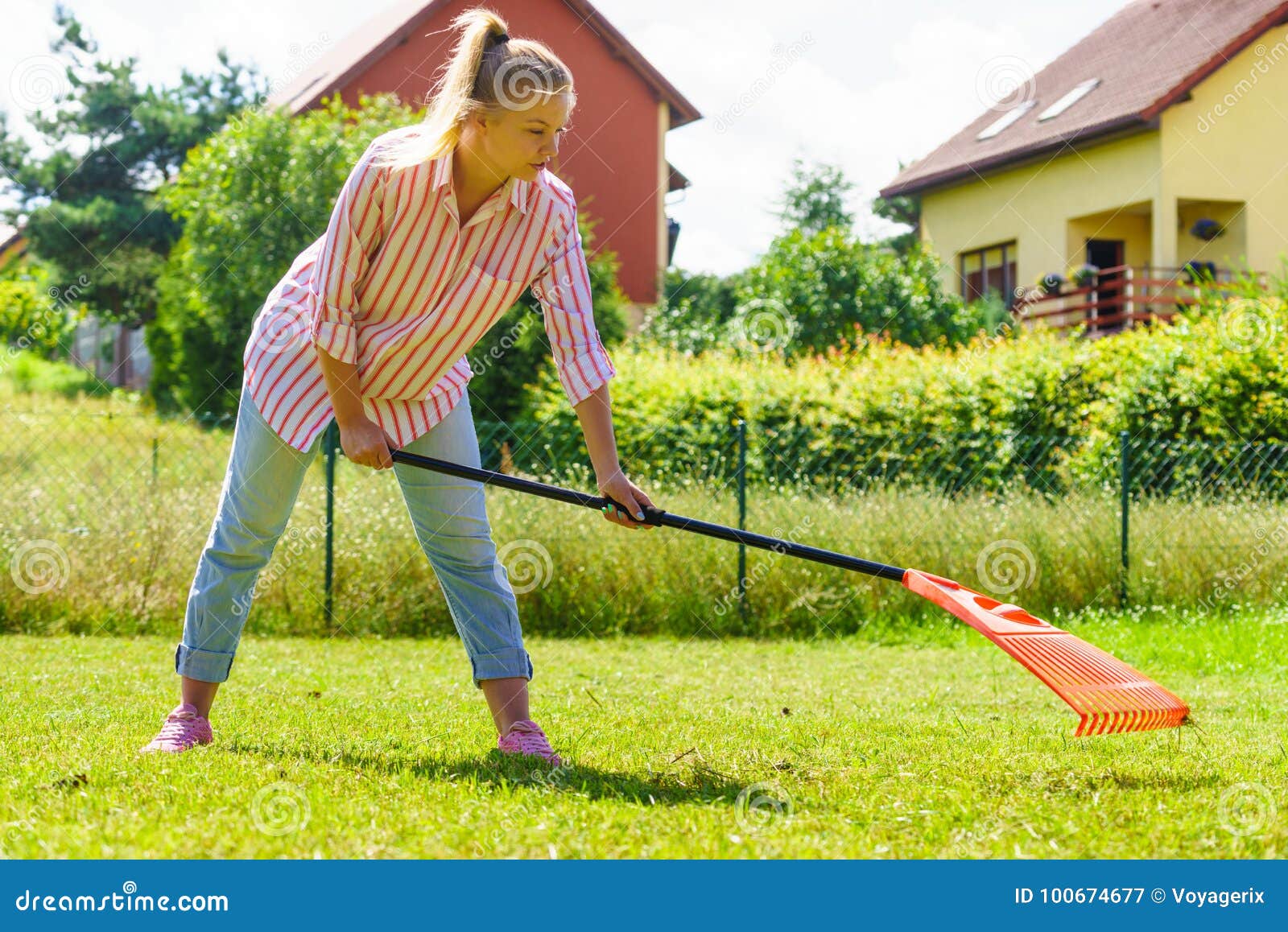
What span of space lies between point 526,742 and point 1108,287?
1616cm

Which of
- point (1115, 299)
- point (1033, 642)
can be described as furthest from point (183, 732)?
point (1115, 299)

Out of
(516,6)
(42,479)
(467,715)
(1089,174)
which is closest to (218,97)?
(516,6)

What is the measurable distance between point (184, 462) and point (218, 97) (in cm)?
2151

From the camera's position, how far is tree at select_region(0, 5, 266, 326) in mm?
26844

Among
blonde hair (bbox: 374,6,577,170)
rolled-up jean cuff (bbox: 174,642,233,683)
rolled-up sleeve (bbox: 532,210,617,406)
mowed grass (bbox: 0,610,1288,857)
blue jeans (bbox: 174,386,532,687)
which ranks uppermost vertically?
blonde hair (bbox: 374,6,577,170)

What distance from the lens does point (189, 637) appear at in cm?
368

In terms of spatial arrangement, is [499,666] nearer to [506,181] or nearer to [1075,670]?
[506,181]

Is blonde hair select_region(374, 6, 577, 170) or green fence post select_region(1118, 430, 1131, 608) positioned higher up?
blonde hair select_region(374, 6, 577, 170)

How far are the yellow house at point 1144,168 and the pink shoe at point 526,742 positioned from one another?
15130 millimetres

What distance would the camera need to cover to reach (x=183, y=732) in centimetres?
362

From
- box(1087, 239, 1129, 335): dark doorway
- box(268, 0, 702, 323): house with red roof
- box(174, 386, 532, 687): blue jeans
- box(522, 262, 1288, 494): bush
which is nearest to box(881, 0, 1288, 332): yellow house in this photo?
box(1087, 239, 1129, 335): dark doorway

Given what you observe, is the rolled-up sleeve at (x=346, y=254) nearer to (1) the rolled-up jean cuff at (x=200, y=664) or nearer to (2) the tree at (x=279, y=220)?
(1) the rolled-up jean cuff at (x=200, y=664)

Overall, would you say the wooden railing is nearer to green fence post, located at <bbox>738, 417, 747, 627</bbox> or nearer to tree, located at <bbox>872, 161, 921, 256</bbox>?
green fence post, located at <bbox>738, 417, 747, 627</bbox>

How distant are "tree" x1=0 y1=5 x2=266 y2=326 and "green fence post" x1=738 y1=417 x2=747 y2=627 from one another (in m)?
20.8
